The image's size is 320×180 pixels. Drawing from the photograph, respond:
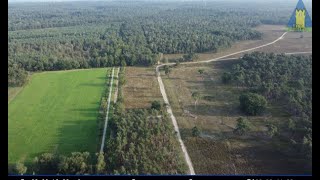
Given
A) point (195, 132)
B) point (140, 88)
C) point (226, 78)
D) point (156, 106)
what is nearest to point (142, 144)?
point (195, 132)

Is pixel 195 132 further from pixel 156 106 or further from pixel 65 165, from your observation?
pixel 65 165

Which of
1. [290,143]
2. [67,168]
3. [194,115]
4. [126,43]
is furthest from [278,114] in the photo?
[126,43]

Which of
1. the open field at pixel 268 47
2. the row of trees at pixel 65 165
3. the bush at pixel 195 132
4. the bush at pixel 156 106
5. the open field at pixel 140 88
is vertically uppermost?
the open field at pixel 268 47

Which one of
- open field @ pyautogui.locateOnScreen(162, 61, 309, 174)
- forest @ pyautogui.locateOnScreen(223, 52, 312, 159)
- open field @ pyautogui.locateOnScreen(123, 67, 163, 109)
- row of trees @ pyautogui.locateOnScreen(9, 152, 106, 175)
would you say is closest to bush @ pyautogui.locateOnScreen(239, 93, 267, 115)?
open field @ pyautogui.locateOnScreen(162, 61, 309, 174)

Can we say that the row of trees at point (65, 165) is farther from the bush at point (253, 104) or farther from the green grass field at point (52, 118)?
the bush at point (253, 104)

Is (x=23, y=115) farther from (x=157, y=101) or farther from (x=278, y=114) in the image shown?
(x=278, y=114)

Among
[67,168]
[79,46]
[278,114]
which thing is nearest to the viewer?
[67,168]
